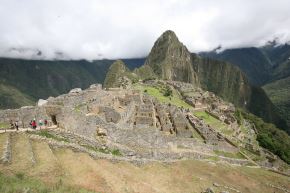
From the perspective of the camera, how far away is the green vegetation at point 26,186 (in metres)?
19.9

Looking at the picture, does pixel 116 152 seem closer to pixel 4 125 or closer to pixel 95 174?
pixel 95 174

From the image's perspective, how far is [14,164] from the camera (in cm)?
2466

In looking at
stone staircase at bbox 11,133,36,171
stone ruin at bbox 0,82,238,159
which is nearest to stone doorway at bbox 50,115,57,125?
stone ruin at bbox 0,82,238,159

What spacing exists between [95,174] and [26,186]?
313 inches

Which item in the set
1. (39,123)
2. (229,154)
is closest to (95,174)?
(39,123)

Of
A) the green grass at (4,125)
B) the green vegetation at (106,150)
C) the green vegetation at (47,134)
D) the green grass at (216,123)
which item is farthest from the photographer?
the green grass at (216,123)

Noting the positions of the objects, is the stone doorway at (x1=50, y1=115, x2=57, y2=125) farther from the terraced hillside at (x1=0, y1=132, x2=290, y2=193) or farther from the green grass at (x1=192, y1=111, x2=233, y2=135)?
the green grass at (x1=192, y1=111, x2=233, y2=135)

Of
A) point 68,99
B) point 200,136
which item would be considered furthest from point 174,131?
point 68,99

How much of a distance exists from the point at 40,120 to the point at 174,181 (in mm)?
14837

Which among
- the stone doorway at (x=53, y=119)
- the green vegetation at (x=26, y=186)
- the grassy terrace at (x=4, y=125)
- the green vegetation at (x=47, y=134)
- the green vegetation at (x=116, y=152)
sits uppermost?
the stone doorway at (x=53, y=119)


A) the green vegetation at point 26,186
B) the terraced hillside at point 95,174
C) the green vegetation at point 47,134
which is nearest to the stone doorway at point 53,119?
the green vegetation at point 47,134

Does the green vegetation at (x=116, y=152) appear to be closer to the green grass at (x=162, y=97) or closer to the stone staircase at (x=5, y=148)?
the stone staircase at (x=5, y=148)

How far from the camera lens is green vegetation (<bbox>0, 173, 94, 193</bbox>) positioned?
1991 centimetres

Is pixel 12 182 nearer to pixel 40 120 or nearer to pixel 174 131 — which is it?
pixel 40 120
